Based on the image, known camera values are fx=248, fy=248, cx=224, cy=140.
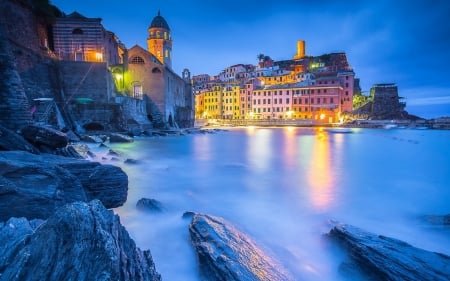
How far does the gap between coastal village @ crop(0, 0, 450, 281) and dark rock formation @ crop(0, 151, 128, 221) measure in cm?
2

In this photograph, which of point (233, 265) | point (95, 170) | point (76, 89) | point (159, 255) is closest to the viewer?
point (233, 265)

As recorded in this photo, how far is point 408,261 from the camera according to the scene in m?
3.43

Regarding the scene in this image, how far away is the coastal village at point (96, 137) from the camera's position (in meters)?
2.47

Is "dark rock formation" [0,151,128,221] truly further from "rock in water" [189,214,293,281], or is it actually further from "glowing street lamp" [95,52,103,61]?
"glowing street lamp" [95,52,103,61]

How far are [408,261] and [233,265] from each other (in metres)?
2.43

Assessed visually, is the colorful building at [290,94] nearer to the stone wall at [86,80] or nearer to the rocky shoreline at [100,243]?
the stone wall at [86,80]

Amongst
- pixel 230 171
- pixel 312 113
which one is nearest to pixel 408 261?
pixel 230 171

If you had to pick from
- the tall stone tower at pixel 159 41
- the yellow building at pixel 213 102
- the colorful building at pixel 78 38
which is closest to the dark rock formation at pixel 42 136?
the colorful building at pixel 78 38

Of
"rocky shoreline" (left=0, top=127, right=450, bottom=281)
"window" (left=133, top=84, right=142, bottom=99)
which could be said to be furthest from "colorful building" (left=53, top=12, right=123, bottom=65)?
"rocky shoreline" (left=0, top=127, right=450, bottom=281)

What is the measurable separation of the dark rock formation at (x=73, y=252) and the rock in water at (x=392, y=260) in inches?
117

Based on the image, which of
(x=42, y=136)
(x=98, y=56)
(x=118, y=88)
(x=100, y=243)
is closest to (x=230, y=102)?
(x=118, y=88)

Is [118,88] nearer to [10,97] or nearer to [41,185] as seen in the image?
[10,97]

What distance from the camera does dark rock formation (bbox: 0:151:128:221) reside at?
375 centimetres

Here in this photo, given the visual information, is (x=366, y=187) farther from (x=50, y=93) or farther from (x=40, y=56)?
(x=40, y=56)
